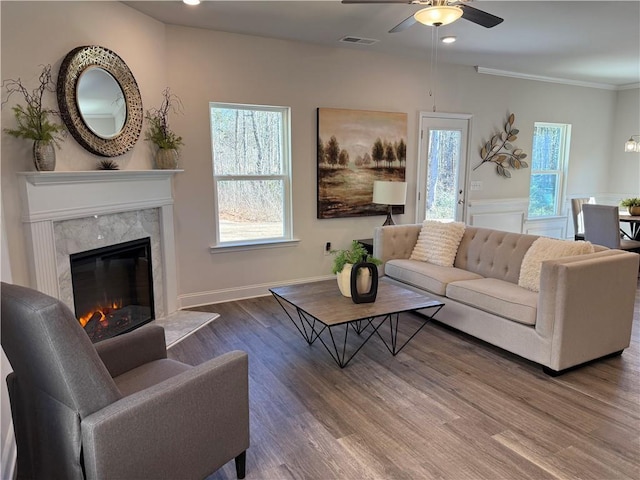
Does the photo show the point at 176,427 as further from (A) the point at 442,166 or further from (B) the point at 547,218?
(B) the point at 547,218

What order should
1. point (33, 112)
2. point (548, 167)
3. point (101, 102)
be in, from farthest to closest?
point (548, 167), point (101, 102), point (33, 112)

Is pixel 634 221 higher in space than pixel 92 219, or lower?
lower

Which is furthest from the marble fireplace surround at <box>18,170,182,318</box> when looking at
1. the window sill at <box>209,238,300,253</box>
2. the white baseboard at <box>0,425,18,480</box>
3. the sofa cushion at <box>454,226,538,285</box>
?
the sofa cushion at <box>454,226,538,285</box>

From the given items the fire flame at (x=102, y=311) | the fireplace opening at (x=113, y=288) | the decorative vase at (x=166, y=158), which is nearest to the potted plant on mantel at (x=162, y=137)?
the decorative vase at (x=166, y=158)

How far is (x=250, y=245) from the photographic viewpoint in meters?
4.53

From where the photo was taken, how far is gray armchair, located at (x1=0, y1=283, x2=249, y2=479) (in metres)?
1.32

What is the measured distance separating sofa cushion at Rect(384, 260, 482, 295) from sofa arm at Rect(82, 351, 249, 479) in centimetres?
231

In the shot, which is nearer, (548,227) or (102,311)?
(102,311)

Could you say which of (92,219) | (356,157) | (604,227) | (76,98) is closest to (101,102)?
(76,98)

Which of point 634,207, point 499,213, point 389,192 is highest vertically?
point 389,192

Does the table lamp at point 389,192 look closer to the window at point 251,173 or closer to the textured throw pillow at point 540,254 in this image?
the window at point 251,173

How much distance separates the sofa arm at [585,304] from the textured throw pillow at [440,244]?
1.33 metres

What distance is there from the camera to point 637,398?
254 cm

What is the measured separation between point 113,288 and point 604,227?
5524 mm
